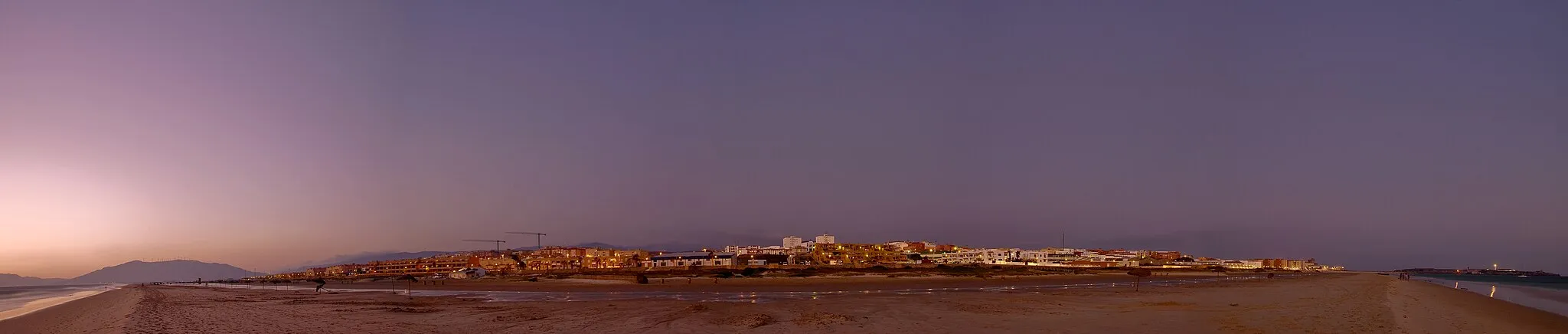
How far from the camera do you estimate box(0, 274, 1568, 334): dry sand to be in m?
18.5

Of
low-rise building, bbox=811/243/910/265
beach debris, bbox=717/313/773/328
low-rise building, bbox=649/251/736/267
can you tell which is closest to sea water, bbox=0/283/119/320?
beach debris, bbox=717/313/773/328

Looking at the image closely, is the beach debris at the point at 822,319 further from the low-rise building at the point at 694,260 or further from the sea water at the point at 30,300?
the low-rise building at the point at 694,260

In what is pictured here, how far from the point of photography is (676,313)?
23.0 meters

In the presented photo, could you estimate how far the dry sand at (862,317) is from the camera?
18.5 metres

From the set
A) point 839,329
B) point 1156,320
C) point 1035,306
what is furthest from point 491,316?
point 1156,320

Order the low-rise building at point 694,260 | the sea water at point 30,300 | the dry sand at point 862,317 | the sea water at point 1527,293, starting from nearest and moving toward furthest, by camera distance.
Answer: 1. the dry sand at point 862,317
2. the sea water at point 1527,293
3. the sea water at point 30,300
4. the low-rise building at point 694,260

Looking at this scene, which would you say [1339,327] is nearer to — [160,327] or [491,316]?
[491,316]

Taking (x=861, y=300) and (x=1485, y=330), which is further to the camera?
(x=861, y=300)

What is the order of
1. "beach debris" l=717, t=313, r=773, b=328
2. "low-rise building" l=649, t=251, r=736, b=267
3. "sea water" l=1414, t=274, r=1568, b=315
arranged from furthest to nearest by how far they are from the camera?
1. "low-rise building" l=649, t=251, r=736, b=267
2. "sea water" l=1414, t=274, r=1568, b=315
3. "beach debris" l=717, t=313, r=773, b=328

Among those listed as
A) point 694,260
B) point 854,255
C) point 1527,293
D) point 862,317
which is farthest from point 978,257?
point 862,317

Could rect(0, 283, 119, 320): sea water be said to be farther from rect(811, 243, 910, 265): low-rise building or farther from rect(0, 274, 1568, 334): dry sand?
rect(811, 243, 910, 265): low-rise building

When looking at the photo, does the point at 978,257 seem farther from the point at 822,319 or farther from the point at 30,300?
the point at 822,319

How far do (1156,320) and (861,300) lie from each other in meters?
12.6

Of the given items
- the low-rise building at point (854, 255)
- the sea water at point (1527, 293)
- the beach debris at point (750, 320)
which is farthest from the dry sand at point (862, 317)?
the low-rise building at point (854, 255)
